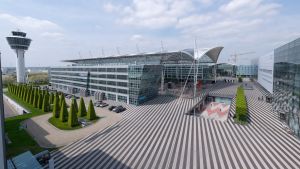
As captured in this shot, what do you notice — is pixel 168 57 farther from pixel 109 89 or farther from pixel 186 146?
pixel 186 146

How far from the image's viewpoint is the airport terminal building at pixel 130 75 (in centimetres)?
5156

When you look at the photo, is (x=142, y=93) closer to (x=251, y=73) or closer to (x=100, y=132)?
(x=100, y=132)

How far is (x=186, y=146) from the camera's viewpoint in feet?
83.9

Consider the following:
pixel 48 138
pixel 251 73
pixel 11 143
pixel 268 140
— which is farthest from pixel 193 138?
pixel 251 73

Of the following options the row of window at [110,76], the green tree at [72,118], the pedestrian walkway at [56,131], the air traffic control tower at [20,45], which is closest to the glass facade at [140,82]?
the row of window at [110,76]

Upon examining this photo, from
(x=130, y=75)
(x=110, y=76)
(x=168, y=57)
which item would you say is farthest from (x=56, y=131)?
(x=168, y=57)

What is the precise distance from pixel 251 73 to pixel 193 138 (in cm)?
13965

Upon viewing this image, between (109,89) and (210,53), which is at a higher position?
(210,53)

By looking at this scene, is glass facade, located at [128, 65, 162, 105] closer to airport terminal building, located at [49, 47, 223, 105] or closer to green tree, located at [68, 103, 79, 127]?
airport terminal building, located at [49, 47, 223, 105]

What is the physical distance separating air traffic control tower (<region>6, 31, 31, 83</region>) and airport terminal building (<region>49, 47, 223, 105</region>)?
120 ft

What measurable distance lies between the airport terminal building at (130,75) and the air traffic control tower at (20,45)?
120ft

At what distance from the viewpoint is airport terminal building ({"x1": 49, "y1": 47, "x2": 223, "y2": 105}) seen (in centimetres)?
5156

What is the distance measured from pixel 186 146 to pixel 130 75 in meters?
30.2

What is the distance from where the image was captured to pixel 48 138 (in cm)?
3047
